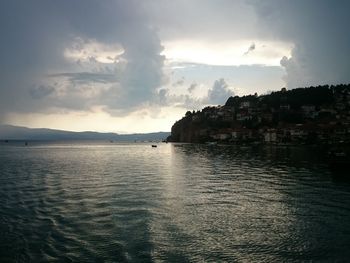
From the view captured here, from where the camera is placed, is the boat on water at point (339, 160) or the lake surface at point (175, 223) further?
the boat on water at point (339, 160)


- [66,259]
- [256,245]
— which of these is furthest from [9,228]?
[256,245]

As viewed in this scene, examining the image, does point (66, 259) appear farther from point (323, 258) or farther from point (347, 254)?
point (347, 254)

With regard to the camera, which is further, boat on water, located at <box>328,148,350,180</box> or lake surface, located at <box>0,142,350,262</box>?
boat on water, located at <box>328,148,350,180</box>

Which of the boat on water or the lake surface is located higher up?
the boat on water

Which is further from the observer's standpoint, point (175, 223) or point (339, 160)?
point (339, 160)

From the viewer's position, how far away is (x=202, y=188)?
144 feet

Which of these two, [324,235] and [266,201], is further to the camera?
[266,201]

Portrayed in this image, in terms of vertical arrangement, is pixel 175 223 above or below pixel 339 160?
below

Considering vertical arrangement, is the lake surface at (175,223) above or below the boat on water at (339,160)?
below

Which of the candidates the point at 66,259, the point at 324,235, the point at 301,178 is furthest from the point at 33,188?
the point at 301,178

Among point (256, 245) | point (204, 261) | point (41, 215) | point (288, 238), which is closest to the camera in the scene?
point (204, 261)

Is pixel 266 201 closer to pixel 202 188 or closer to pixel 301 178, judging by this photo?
pixel 202 188

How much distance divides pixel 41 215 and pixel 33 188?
16.5 m

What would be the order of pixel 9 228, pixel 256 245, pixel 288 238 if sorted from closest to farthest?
1. pixel 256 245
2. pixel 288 238
3. pixel 9 228
